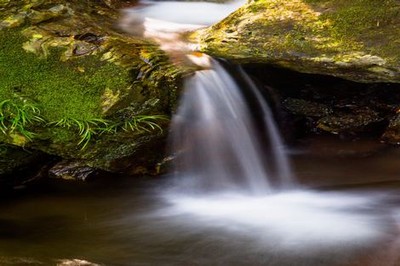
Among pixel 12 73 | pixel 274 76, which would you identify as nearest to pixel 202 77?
pixel 274 76

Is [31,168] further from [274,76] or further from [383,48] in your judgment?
[383,48]

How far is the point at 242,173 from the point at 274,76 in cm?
124

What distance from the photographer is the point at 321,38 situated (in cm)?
427

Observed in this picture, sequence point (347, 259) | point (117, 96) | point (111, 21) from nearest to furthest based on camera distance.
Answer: point (347, 259)
point (117, 96)
point (111, 21)

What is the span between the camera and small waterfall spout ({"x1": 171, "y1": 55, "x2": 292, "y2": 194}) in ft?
15.4

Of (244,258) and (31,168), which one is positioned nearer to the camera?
(244,258)

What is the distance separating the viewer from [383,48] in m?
4.07

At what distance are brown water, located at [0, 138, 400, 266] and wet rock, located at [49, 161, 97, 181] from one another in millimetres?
159

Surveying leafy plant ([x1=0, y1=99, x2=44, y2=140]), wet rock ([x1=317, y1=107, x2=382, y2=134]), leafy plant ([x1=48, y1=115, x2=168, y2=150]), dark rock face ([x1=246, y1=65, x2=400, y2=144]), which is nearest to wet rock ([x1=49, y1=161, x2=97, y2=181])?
leafy plant ([x1=48, y1=115, x2=168, y2=150])

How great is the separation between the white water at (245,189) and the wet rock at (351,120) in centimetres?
67

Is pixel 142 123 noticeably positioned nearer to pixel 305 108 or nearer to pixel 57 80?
pixel 57 80

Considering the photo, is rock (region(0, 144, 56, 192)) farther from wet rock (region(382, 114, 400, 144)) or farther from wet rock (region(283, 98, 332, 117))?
wet rock (region(382, 114, 400, 144))

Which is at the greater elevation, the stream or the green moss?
the green moss

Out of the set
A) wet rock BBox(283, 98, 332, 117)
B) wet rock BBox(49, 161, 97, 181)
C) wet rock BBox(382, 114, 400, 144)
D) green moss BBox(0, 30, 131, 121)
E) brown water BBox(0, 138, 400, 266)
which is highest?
green moss BBox(0, 30, 131, 121)
